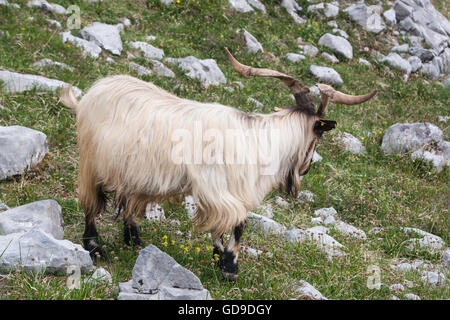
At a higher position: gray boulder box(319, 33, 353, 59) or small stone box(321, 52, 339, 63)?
gray boulder box(319, 33, 353, 59)

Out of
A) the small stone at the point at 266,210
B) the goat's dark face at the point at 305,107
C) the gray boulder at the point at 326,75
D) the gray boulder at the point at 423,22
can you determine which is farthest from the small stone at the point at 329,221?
the gray boulder at the point at 423,22

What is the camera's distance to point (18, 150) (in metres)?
5.23

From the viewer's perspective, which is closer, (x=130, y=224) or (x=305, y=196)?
(x=130, y=224)

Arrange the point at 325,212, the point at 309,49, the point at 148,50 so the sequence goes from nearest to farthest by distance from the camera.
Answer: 1. the point at 325,212
2. the point at 148,50
3. the point at 309,49

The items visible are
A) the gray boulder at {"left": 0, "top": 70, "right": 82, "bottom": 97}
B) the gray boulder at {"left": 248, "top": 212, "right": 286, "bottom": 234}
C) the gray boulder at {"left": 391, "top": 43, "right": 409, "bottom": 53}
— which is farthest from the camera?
the gray boulder at {"left": 391, "top": 43, "right": 409, "bottom": 53}

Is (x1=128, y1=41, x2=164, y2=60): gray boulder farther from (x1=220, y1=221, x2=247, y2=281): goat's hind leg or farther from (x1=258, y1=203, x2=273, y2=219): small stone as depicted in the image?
(x1=220, y1=221, x2=247, y2=281): goat's hind leg

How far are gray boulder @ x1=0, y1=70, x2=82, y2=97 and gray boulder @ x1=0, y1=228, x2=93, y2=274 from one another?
3.27 metres

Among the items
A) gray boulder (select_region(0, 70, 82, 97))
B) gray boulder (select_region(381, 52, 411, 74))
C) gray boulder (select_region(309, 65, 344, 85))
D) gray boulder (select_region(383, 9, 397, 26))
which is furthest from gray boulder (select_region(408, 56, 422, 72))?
gray boulder (select_region(0, 70, 82, 97))

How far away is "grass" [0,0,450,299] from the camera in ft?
14.3

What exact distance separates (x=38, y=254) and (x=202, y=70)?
562cm

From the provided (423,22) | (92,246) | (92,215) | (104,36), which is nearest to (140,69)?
(104,36)

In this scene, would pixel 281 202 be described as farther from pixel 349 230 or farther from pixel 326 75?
pixel 326 75

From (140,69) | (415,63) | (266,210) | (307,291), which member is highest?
(307,291)
